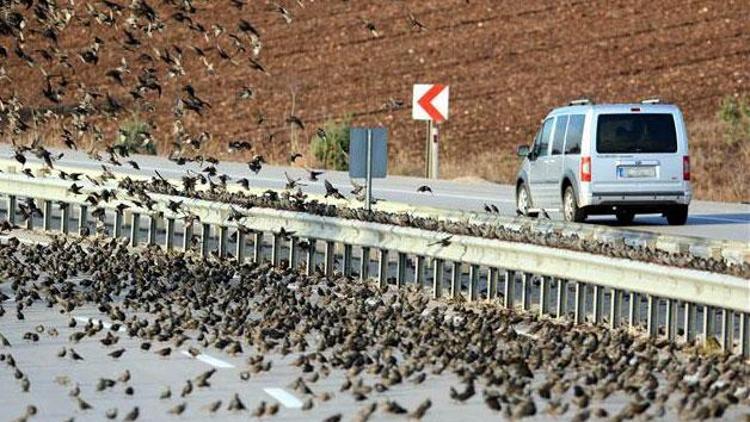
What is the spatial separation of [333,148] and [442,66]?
1941 cm

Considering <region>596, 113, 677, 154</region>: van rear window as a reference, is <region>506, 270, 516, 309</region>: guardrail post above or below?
below

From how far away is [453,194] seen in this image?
4088 cm

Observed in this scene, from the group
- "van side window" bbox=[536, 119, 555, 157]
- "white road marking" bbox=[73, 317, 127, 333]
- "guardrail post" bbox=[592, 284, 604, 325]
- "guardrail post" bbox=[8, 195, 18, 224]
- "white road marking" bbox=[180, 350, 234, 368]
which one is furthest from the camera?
"van side window" bbox=[536, 119, 555, 157]

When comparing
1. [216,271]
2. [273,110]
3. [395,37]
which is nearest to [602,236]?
[216,271]

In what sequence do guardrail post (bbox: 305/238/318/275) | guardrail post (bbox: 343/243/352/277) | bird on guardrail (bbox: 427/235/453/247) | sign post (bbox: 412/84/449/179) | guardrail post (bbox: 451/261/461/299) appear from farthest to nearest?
sign post (bbox: 412/84/449/179) < guardrail post (bbox: 305/238/318/275) < guardrail post (bbox: 343/243/352/277) < guardrail post (bbox: 451/261/461/299) < bird on guardrail (bbox: 427/235/453/247)

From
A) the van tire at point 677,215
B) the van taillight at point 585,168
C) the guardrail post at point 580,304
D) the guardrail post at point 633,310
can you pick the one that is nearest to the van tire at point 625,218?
the van tire at point 677,215

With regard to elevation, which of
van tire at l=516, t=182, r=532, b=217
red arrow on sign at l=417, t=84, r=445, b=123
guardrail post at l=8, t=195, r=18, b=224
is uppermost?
red arrow on sign at l=417, t=84, r=445, b=123

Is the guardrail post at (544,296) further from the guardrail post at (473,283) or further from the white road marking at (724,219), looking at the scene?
the white road marking at (724,219)

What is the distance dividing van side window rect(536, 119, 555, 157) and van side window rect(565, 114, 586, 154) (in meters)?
0.89

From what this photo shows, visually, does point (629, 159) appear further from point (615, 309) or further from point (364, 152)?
point (615, 309)

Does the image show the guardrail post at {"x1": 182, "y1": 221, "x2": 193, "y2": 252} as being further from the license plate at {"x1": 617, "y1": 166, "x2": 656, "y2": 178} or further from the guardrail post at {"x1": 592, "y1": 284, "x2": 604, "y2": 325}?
the guardrail post at {"x1": 592, "y1": 284, "x2": 604, "y2": 325}

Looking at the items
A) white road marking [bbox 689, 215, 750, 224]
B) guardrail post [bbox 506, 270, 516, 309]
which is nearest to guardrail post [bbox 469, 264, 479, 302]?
guardrail post [bbox 506, 270, 516, 309]

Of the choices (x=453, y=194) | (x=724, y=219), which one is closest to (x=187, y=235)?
(x=724, y=219)

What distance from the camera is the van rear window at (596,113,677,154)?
3150 centimetres
